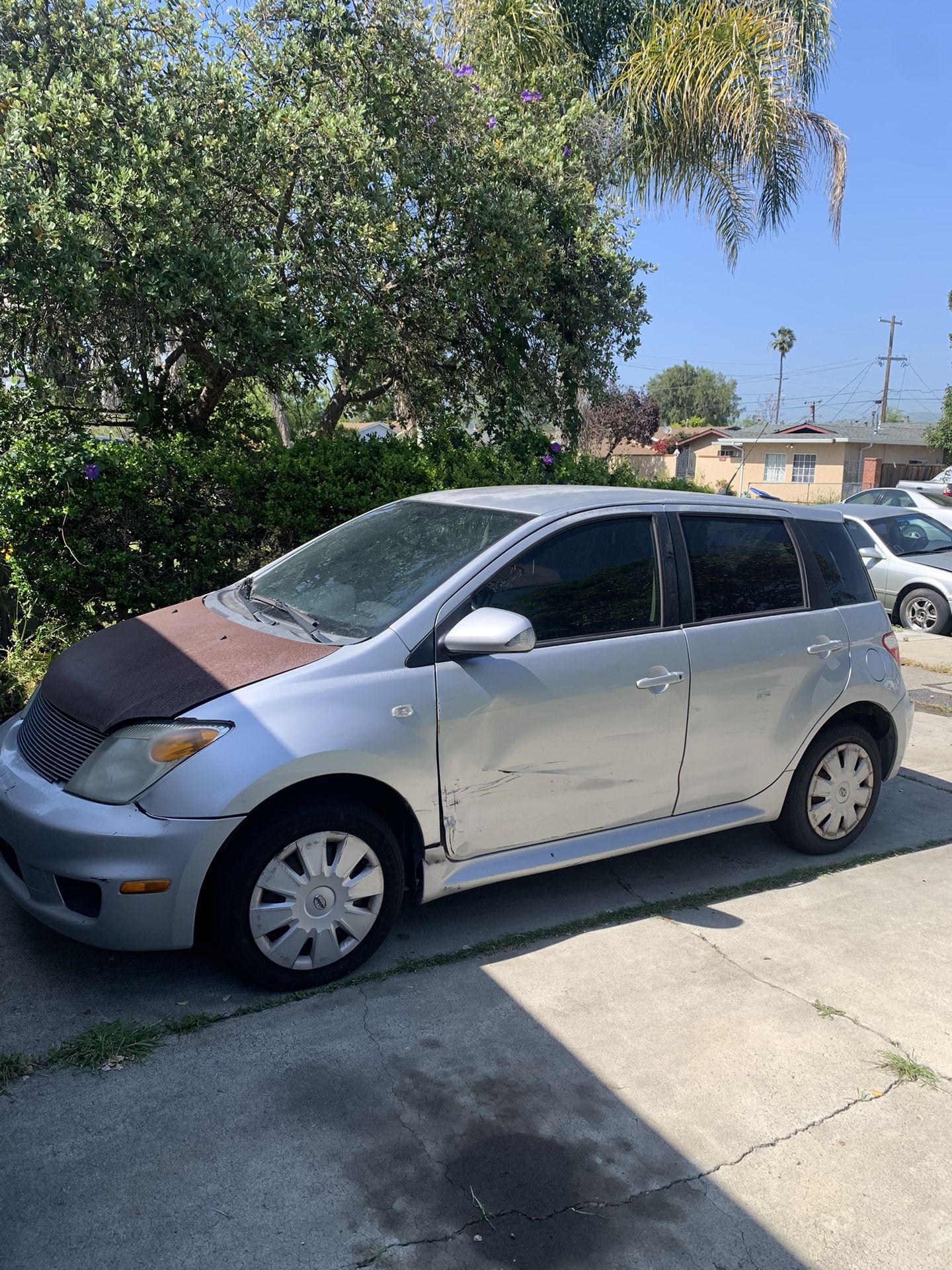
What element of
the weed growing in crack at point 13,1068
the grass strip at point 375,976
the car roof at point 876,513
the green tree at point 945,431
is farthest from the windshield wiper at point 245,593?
the green tree at point 945,431

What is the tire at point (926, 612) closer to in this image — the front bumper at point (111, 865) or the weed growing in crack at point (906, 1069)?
the weed growing in crack at point (906, 1069)

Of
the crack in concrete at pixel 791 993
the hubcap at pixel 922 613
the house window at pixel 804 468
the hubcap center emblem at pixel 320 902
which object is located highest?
the hubcap center emblem at pixel 320 902

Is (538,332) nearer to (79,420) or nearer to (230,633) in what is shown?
(79,420)

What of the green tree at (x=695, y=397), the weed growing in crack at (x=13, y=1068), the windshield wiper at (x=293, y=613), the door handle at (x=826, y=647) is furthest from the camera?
the green tree at (x=695, y=397)

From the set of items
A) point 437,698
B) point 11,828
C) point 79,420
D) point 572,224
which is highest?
point 572,224

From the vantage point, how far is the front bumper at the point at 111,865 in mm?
3293

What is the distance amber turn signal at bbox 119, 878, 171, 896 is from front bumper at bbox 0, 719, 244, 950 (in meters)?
0.01

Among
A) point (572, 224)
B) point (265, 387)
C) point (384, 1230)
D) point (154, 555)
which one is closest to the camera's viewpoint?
point (384, 1230)

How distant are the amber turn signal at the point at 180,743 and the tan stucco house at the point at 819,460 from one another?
41621mm

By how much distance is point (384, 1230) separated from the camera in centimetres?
258

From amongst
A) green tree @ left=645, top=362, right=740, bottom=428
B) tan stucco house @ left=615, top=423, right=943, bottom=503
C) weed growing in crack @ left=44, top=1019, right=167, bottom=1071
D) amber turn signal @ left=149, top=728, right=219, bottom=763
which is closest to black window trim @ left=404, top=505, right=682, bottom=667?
amber turn signal @ left=149, top=728, right=219, bottom=763

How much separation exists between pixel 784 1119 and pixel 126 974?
2.27 m

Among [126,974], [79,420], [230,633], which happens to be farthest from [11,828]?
[79,420]

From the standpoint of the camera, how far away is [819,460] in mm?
46781
